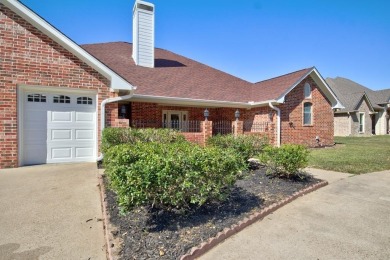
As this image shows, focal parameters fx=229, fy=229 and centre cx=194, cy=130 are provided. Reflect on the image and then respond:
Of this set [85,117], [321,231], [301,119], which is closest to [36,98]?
[85,117]

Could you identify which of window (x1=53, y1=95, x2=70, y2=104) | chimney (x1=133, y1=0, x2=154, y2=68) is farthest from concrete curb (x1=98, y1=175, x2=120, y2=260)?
chimney (x1=133, y1=0, x2=154, y2=68)

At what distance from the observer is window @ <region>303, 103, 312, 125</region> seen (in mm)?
14602

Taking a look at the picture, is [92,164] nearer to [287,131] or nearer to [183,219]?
[183,219]

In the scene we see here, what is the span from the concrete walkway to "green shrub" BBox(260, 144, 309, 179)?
817mm

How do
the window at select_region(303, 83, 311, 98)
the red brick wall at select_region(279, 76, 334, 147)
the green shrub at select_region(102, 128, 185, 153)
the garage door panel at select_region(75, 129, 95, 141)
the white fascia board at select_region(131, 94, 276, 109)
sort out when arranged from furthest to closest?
the window at select_region(303, 83, 311, 98) → the red brick wall at select_region(279, 76, 334, 147) → the white fascia board at select_region(131, 94, 276, 109) → the garage door panel at select_region(75, 129, 95, 141) → the green shrub at select_region(102, 128, 185, 153)

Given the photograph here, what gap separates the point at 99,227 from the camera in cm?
368

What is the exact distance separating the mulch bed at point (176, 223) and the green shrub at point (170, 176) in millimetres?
273

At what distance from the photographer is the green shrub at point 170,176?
3.11 m

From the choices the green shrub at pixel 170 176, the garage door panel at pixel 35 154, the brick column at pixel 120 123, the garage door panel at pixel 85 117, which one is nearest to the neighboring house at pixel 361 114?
the brick column at pixel 120 123

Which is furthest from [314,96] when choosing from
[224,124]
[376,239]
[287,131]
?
[376,239]

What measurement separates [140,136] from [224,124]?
7633 millimetres

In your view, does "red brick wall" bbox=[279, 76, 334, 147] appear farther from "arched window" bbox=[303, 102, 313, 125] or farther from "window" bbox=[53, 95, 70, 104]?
"window" bbox=[53, 95, 70, 104]

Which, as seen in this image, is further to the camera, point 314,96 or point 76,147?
point 314,96

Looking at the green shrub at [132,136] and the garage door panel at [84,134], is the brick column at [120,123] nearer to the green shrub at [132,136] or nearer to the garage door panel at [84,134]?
the garage door panel at [84,134]
